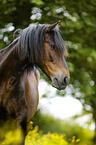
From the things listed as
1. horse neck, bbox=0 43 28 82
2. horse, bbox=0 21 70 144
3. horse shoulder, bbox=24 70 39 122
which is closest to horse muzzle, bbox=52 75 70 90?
horse, bbox=0 21 70 144

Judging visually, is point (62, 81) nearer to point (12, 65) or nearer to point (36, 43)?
point (36, 43)

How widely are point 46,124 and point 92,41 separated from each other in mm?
3748

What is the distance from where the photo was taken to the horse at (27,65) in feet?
8.55

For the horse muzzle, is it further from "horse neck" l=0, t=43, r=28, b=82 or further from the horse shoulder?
the horse shoulder

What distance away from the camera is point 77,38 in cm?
747

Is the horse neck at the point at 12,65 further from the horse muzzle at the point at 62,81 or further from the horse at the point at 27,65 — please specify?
the horse muzzle at the point at 62,81

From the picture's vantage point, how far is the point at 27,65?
291 cm

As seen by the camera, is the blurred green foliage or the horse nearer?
the horse

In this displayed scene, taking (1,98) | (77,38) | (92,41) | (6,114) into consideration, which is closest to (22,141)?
(6,114)

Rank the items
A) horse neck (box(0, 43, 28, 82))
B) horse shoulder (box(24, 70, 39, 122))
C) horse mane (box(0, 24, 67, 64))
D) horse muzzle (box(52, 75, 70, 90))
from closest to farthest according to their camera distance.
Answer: horse muzzle (box(52, 75, 70, 90))
horse mane (box(0, 24, 67, 64))
horse neck (box(0, 43, 28, 82))
horse shoulder (box(24, 70, 39, 122))

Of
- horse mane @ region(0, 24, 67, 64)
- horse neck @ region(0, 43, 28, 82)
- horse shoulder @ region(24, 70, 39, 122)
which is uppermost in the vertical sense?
horse mane @ region(0, 24, 67, 64)

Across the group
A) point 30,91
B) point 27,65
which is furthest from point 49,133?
point 27,65

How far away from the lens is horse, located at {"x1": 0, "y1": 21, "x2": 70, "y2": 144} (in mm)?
2607

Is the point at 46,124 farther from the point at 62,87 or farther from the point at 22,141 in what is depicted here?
the point at 62,87
